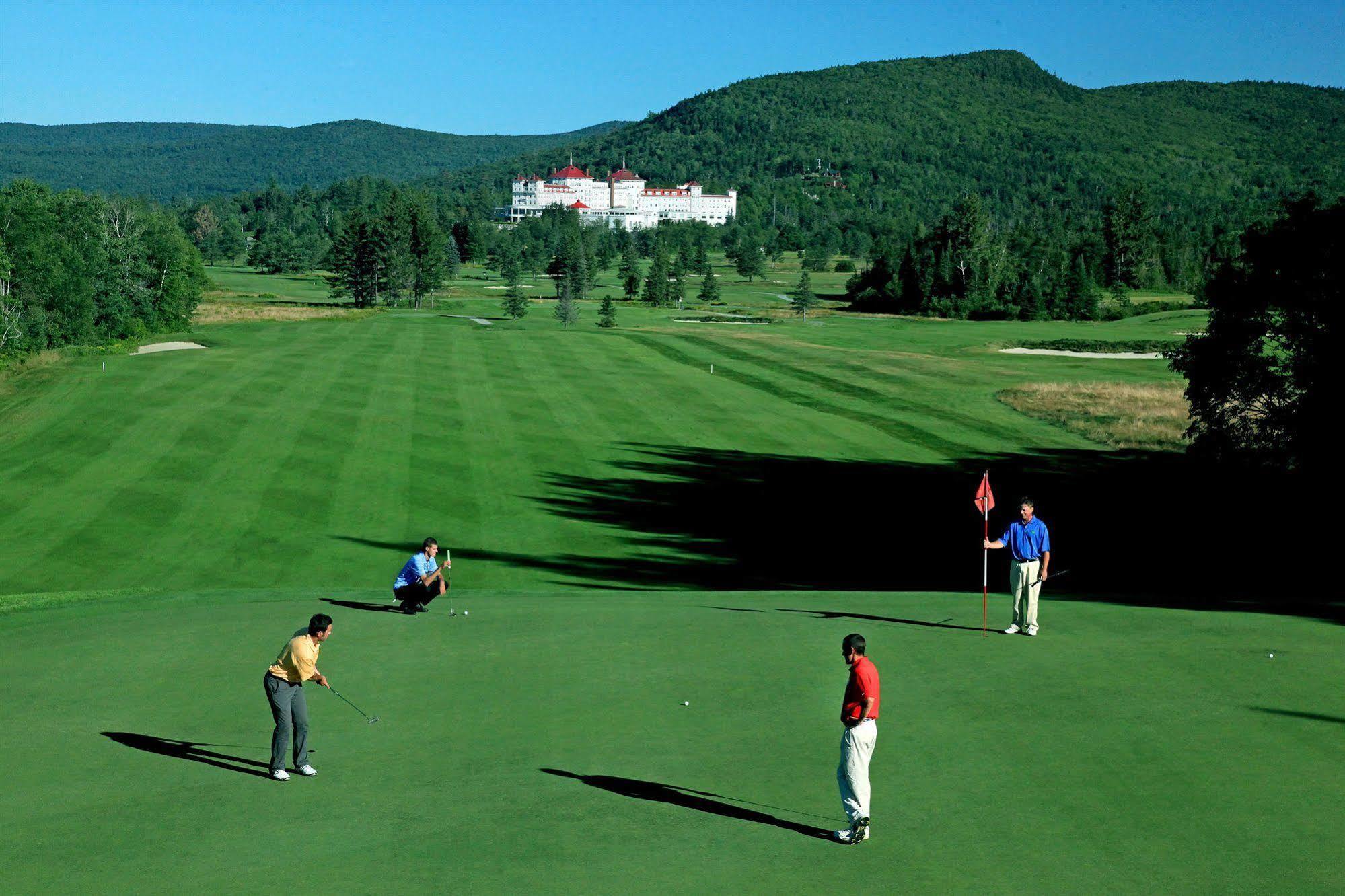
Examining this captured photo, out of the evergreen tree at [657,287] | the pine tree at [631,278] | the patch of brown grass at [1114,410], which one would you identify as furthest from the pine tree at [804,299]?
the patch of brown grass at [1114,410]

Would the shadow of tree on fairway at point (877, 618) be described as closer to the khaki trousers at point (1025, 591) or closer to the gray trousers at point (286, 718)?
the khaki trousers at point (1025, 591)

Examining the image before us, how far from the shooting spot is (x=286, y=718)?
13.4 metres

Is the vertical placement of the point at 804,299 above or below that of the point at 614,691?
above

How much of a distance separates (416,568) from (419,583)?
0.97ft

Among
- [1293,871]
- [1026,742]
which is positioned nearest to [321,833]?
[1026,742]

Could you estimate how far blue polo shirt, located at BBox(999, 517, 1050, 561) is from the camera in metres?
18.2

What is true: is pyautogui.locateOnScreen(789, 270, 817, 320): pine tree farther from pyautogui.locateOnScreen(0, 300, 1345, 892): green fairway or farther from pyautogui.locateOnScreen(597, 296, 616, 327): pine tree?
pyautogui.locateOnScreen(0, 300, 1345, 892): green fairway

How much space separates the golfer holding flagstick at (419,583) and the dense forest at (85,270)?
8353 cm

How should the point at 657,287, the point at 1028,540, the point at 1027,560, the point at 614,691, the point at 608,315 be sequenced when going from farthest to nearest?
the point at 657,287 → the point at 608,315 → the point at 1027,560 → the point at 1028,540 → the point at 614,691

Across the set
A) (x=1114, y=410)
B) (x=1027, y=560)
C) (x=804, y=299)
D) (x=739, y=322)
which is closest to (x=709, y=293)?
(x=804, y=299)

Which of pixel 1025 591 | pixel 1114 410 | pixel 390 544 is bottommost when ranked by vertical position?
pixel 390 544

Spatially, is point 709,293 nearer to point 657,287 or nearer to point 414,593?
point 657,287

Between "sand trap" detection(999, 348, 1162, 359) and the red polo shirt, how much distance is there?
328ft

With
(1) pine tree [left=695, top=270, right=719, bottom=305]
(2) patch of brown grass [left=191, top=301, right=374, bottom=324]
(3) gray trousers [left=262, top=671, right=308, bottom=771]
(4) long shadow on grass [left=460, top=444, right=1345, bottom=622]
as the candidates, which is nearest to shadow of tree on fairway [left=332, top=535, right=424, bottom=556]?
(4) long shadow on grass [left=460, top=444, right=1345, bottom=622]
